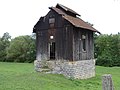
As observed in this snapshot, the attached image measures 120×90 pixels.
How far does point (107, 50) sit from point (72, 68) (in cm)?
3225

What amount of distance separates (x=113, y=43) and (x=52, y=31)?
32528 millimetres

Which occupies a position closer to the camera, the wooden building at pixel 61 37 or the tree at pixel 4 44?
the wooden building at pixel 61 37

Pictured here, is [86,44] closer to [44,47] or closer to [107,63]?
[44,47]

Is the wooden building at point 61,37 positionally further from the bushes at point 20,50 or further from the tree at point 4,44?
the tree at point 4,44

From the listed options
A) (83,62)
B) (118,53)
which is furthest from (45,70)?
(118,53)

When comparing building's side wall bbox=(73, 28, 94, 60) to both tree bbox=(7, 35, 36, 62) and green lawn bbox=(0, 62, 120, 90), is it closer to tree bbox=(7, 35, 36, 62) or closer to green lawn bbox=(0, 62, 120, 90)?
green lawn bbox=(0, 62, 120, 90)

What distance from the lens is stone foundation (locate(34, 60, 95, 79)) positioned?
2070 cm

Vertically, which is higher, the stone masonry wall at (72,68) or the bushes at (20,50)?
the bushes at (20,50)

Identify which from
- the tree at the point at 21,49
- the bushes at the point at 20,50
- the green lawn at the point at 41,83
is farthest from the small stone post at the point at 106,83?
the tree at the point at 21,49

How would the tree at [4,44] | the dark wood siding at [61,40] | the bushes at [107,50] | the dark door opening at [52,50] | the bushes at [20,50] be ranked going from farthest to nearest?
the tree at [4,44] → the bushes at [20,50] → the bushes at [107,50] → the dark door opening at [52,50] → the dark wood siding at [61,40]

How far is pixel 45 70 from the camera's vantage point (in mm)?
22172

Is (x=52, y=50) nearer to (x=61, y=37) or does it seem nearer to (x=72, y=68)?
(x=61, y=37)

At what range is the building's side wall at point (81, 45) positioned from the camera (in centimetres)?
2175

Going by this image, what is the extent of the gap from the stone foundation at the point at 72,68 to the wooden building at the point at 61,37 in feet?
1.38
